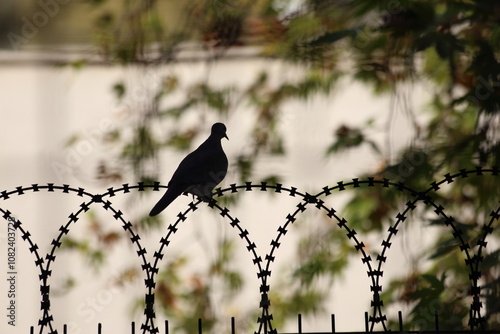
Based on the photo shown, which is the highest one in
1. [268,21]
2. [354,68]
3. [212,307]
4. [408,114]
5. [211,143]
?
[268,21]

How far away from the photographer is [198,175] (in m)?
2.49

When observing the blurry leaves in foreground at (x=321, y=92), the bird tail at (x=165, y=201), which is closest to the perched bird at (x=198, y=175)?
the bird tail at (x=165, y=201)

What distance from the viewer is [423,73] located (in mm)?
4082

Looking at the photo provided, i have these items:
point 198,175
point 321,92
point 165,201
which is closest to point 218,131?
point 198,175

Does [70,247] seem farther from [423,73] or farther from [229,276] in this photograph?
[423,73]

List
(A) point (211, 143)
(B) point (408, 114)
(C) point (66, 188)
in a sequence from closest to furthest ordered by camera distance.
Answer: (C) point (66, 188), (A) point (211, 143), (B) point (408, 114)

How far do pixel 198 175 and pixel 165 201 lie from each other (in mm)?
166

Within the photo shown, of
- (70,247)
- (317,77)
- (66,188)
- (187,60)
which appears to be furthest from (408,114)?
(66,188)

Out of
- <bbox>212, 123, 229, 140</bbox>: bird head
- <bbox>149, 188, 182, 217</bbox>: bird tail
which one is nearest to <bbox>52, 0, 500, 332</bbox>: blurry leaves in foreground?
<bbox>212, 123, 229, 140</bbox>: bird head

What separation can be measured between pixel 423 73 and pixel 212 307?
5.57ft

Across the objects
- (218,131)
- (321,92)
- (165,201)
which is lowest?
(165,201)

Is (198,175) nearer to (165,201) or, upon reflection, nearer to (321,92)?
(165,201)

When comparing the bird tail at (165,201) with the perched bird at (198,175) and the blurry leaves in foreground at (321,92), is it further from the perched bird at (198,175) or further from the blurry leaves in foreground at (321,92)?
the blurry leaves in foreground at (321,92)

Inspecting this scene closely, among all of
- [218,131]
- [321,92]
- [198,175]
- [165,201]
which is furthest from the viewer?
[321,92]
